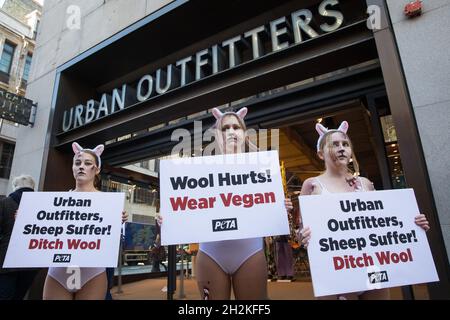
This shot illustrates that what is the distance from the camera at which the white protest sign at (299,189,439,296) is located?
5.90ft

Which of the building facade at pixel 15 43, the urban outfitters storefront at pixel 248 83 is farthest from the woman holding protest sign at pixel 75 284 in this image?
the building facade at pixel 15 43

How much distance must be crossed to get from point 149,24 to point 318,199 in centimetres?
490

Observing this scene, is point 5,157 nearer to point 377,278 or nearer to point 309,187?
point 309,187

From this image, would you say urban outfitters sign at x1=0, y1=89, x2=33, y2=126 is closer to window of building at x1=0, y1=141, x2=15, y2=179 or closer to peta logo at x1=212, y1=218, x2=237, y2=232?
peta logo at x1=212, y1=218, x2=237, y2=232

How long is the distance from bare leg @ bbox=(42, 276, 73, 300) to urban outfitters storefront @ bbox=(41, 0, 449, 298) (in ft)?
10.1

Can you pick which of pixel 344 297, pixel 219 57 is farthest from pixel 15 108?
pixel 344 297

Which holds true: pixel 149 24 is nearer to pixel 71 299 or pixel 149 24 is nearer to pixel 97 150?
pixel 97 150

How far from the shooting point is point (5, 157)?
15422 millimetres

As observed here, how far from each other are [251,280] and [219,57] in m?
3.61

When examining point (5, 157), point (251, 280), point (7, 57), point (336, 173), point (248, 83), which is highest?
Answer: point (7, 57)

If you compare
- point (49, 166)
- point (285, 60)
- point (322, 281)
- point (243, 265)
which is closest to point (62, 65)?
point (49, 166)

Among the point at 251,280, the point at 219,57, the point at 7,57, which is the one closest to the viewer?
the point at 251,280

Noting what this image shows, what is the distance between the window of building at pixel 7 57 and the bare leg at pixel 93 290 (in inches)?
792

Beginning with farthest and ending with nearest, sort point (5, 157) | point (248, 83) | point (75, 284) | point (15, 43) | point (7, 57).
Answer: point (15, 43) < point (7, 57) < point (5, 157) < point (248, 83) < point (75, 284)
